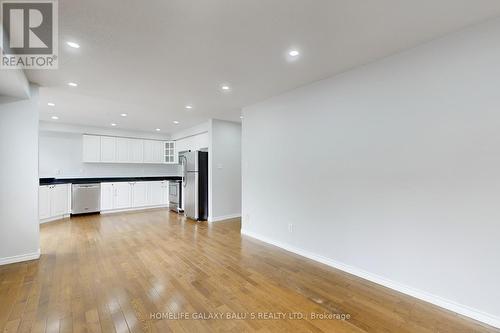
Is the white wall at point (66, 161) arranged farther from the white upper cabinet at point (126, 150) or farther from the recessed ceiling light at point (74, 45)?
the recessed ceiling light at point (74, 45)

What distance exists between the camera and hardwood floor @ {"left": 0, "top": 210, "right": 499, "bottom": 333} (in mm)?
1870

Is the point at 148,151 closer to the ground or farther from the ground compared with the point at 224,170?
farther from the ground

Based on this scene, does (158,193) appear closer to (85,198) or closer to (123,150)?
(123,150)

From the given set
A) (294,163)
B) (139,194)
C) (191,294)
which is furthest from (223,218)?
(191,294)

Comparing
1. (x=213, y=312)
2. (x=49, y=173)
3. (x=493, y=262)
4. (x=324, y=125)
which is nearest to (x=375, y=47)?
(x=324, y=125)

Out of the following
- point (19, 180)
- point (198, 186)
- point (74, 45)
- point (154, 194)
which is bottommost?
point (154, 194)

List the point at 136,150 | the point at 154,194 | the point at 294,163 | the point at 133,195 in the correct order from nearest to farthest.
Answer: the point at 294,163 < the point at 133,195 < the point at 154,194 < the point at 136,150

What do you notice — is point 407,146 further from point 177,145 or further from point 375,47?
point 177,145

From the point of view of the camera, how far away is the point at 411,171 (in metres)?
2.36

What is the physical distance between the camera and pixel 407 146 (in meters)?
2.38

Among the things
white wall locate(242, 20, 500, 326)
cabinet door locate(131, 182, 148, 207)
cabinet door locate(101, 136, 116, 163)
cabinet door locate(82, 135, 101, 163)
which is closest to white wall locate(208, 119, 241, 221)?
white wall locate(242, 20, 500, 326)

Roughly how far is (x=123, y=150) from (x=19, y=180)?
4189 mm

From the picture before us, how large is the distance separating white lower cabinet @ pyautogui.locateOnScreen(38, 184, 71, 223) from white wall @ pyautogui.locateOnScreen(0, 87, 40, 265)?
2.46 metres

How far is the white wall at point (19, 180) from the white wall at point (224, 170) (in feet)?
10.3
